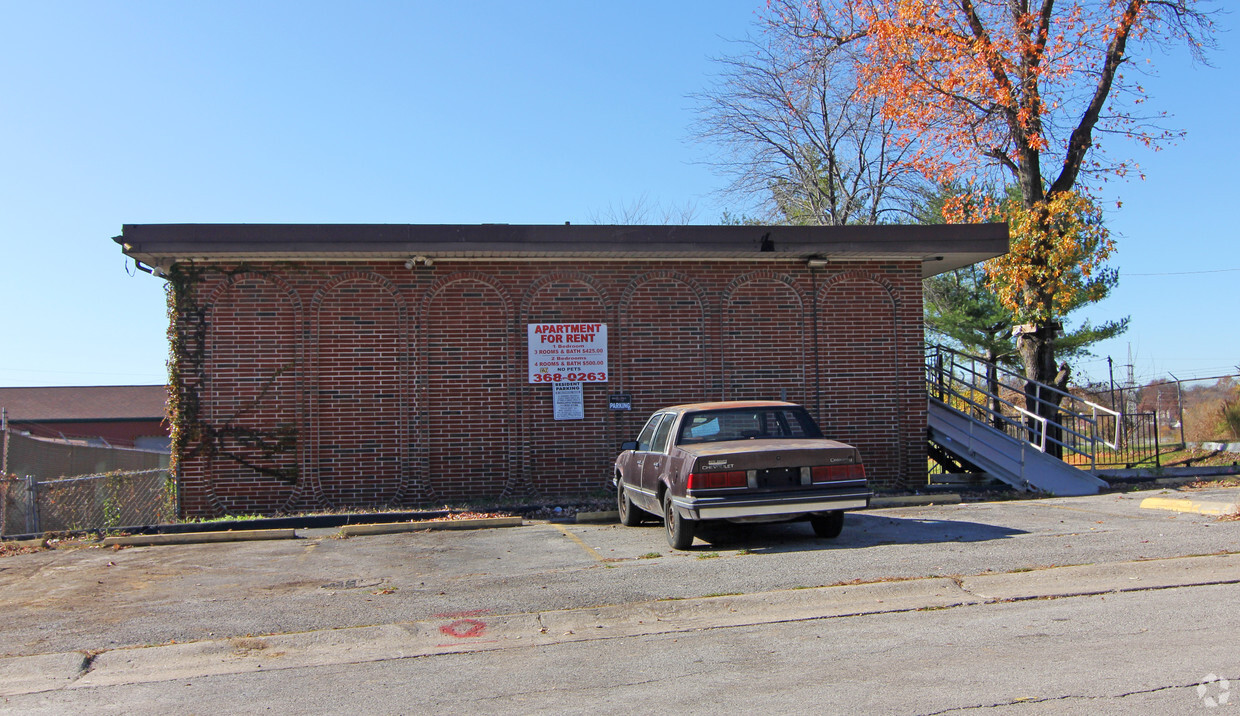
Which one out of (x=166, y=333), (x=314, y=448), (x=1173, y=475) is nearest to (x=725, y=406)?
(x=314, y=448)

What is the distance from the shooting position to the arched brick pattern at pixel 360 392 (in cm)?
1477

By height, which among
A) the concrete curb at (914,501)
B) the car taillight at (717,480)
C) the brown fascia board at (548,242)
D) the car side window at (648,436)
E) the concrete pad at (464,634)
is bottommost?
the concrete curb at (914,501)

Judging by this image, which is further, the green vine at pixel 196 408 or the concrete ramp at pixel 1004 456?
the concrete ramp at pixel 1004 456

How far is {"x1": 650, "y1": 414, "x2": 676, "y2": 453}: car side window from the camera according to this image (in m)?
10.6

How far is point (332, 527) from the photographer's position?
42.9 ft

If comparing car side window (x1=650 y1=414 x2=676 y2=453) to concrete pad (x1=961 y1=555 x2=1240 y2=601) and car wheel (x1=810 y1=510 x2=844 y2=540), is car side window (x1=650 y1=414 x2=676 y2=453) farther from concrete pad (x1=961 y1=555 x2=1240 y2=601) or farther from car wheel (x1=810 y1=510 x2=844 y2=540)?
concrete pad (x1=961 y1=555 x2=1240 y2=601)

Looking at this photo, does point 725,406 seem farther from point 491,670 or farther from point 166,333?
point 166,333

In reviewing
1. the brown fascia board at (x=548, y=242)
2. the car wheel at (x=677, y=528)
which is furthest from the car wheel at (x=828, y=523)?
the brown fascia board at (x=548, y=242)

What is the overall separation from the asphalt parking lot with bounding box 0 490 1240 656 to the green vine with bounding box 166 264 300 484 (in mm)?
3057

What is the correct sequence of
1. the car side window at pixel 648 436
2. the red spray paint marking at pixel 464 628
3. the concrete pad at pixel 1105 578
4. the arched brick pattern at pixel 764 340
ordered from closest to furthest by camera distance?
1. the red spray paint marking at pixel 464 628
2. the concrete pad at pixel 1105 578
3. the car side window at pixel 648 436
4. the arched brick pattern at pixel 764 340

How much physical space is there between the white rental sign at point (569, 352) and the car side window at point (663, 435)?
4.34 metres

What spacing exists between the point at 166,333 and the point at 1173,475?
17369 millimetres

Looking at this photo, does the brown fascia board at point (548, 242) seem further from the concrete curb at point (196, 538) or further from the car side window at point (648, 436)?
the concrete curb at point (196, 538)

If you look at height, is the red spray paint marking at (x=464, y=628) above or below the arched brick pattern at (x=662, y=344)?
below
